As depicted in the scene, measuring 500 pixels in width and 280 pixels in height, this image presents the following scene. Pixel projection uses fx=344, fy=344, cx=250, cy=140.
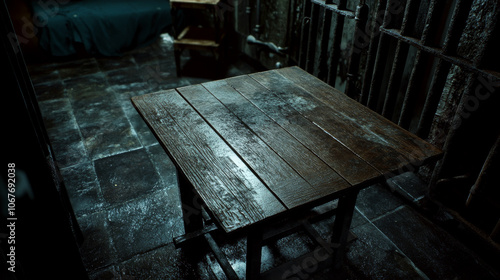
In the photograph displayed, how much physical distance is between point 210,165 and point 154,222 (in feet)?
4.36

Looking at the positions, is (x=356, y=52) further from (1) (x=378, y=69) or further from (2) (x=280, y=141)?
(2) (x=280, y=141)

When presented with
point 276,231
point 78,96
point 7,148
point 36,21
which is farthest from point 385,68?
point 36,21

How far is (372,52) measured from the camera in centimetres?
295

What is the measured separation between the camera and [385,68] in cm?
322

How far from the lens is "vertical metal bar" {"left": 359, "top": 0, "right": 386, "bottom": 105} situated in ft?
9.09

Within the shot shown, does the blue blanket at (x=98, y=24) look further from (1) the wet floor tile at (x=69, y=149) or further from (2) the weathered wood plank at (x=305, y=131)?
(2) the weathered wood plank at (x=305, y=131)

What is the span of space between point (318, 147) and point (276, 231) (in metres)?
0.82

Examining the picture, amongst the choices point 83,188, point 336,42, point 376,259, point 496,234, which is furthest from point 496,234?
point 83,188

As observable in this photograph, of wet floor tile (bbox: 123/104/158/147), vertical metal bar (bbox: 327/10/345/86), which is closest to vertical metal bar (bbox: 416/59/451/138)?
vertical metal bar (bbox: 327/10/345/86)

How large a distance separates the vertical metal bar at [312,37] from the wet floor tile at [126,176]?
2038 mm

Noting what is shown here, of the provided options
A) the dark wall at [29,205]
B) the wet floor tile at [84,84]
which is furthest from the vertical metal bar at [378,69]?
the wet floor tile at [84,84]

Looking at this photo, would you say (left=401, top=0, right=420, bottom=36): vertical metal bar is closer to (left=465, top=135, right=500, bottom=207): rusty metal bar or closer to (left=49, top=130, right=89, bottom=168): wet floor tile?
(left=465, top=135, right=500, bottom=207): rusty metal bar

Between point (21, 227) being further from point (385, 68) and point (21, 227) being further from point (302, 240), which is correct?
point (385, 68)

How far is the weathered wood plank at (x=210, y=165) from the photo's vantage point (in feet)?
4.75
